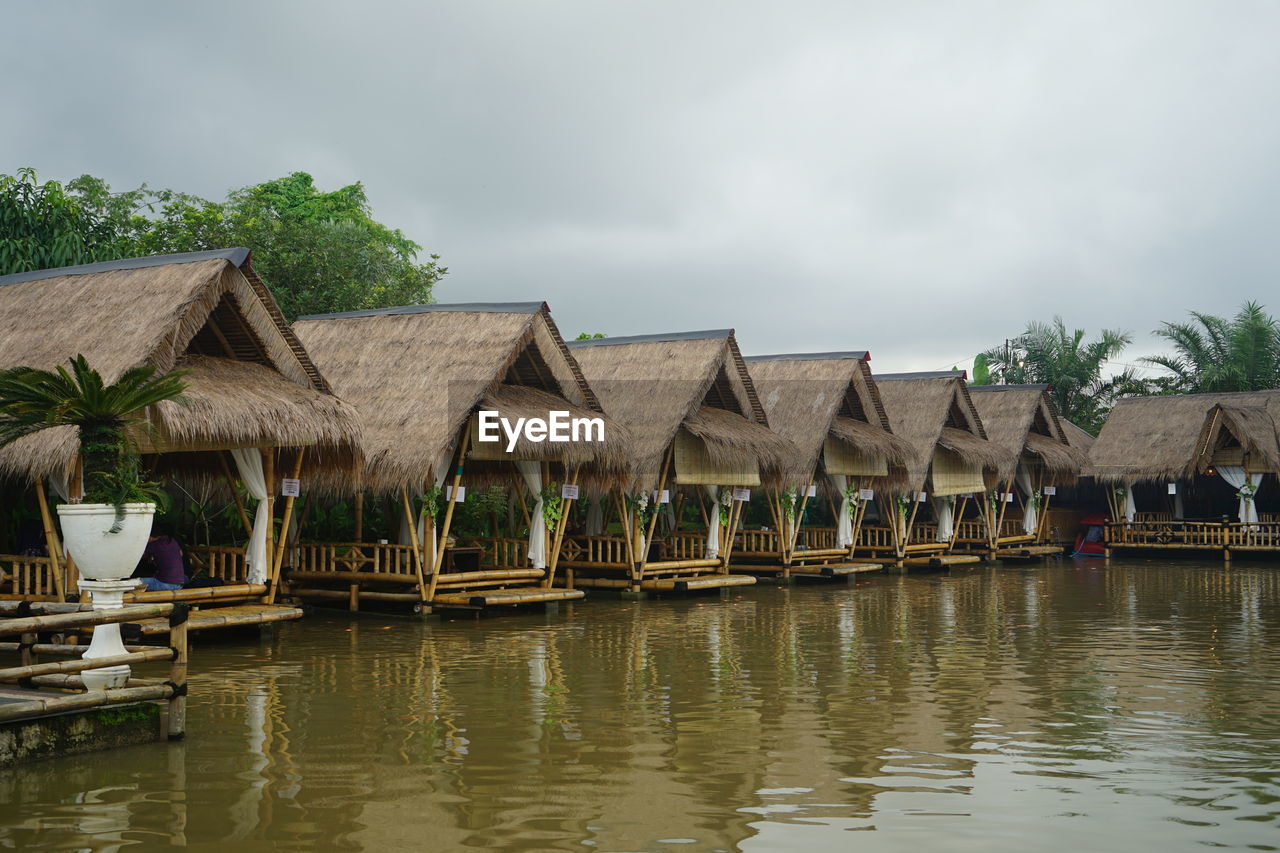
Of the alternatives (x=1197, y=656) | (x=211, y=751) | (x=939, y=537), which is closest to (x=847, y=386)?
(x=939, y=537)

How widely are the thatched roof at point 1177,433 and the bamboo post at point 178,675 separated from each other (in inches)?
1113

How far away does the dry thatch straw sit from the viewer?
30750 millimetres

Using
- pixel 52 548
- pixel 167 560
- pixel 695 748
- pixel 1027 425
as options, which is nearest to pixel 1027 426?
pixel 1027 425

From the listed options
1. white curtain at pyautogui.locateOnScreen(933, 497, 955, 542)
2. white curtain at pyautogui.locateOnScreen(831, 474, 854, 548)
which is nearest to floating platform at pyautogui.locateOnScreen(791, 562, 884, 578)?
white curtain at pyautogui.locateOnScreen(831, 474, 854, 548)

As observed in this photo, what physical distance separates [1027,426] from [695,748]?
81.6ft

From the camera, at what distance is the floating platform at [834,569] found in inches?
886

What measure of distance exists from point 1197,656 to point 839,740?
6003mm

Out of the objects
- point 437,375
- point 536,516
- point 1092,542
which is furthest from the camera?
point 1092,542

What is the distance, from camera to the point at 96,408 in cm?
801

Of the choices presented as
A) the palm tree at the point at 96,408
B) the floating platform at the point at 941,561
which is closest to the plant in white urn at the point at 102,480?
the palm tree at the point at 96,408

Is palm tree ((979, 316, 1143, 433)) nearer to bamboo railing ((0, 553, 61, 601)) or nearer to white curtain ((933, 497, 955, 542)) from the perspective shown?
white curtain ((933, 497, 955, 542))

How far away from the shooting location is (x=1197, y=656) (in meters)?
12.1

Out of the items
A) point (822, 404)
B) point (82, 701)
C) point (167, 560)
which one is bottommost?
point (82, 701)

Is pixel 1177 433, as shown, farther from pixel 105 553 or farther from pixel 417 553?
pixel 105 553
